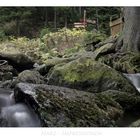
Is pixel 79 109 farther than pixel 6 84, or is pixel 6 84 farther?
pixel 6 84

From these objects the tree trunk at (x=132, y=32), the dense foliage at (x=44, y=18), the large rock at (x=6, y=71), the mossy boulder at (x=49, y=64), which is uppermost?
the dense foliage at (x=44, y=18)

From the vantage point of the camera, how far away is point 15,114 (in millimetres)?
1916

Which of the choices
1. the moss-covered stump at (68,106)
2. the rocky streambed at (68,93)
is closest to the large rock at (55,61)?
the rocky streambed at (68,93)

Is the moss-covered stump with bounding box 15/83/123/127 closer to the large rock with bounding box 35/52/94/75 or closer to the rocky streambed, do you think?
the rocky streambed

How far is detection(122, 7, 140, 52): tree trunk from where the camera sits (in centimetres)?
208

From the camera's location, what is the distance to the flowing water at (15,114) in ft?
6.15

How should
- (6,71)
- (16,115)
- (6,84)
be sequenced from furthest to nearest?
(6,71), (6,84), (16,115)

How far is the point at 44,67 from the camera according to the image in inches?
82.7

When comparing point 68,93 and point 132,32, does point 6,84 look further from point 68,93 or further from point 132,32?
point 132,32

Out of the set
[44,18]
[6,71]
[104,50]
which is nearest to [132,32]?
[104,50]

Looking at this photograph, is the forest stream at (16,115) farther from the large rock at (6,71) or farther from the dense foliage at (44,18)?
the dense foliage at (44,18)

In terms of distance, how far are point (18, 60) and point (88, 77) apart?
11.0 inches
